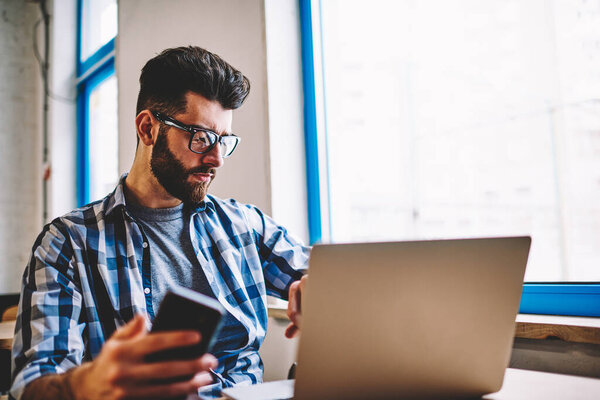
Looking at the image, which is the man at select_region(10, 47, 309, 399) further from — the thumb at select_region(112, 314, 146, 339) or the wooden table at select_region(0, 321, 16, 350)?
the wooden table at select_region(0, 321, 16, 350)

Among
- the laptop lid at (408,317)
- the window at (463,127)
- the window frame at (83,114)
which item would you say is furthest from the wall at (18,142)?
the laptop lid at (408,317)

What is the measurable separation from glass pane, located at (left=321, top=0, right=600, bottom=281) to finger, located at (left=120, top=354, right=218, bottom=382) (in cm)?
85

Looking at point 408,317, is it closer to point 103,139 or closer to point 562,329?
point 562,329

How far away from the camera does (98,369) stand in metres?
0.60

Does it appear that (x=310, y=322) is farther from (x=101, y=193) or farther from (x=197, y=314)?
(x=101, y=193)

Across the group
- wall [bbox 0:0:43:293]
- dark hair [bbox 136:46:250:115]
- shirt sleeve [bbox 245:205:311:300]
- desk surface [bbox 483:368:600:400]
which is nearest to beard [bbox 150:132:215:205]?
dark hair [bbox 136:46:250:115]

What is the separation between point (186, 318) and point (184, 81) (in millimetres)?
857

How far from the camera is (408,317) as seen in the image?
67 centimetres

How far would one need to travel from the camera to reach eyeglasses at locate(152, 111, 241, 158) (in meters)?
1.27

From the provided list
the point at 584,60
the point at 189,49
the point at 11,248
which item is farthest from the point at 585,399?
the point at 11,248

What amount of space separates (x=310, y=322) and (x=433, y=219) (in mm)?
1248

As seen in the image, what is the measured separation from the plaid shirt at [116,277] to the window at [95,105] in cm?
255

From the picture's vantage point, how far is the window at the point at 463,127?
4.70 feet

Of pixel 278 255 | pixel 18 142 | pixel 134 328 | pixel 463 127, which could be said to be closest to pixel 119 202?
pixel 278 255
